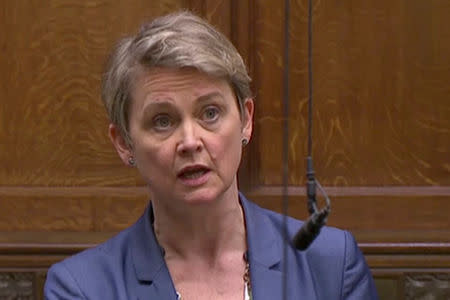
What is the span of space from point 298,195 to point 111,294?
92 cm

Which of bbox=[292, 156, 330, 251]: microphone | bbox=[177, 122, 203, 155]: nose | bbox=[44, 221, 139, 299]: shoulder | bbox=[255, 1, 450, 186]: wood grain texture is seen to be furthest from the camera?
bbox=[255, 1, 450, 186]: wood grain texture

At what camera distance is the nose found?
205 cm

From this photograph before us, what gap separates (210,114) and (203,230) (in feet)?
0.83

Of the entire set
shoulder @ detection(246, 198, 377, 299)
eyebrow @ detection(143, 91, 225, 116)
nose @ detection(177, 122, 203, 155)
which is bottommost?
shoulder @ detection(246, 198, 377, 299)

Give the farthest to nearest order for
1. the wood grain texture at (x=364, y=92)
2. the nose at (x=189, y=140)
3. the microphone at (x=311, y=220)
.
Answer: the wood grain texture at (x=364, y=92), the nose at (x=189, y=140), the microphone at (x=311, y=220)

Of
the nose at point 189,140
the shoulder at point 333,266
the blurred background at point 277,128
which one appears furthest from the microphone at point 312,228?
the blurred background at point 277,128

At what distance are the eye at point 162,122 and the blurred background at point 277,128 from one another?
850mm

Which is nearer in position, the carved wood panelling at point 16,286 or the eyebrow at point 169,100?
the eyebrow at point 169,100

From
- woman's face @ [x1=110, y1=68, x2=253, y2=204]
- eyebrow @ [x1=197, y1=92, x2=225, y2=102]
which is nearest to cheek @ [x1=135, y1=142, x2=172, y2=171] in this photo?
woman's face @ [x1=110, y1=68, x2=253, y2=204]

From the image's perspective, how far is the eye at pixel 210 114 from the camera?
209 cm

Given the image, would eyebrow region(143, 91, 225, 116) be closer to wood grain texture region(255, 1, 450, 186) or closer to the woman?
the woman

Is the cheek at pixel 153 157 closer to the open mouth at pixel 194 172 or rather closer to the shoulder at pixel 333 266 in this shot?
the open mouth at pixel 194 172

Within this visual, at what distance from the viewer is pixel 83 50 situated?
2967 mm

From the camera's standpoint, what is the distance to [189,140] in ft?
6.72
